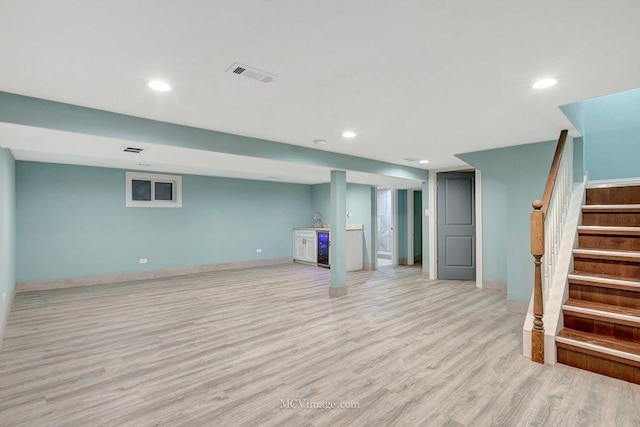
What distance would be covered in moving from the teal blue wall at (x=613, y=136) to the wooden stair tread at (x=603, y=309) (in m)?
2.67

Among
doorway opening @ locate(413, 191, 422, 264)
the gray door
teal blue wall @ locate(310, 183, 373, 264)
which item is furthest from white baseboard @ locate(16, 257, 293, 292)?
the gray door

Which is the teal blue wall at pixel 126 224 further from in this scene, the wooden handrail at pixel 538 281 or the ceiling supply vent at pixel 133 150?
the wooden handrail at pixel 538 281

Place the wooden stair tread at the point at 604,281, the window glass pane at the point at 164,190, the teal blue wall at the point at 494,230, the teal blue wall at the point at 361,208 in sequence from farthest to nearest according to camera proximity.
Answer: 1. the teal blue wall at the point at 361,208
2. the window glass pane at the point at 164,190
3. the teal blue wall at the point at 494,230
4. the wooden stair tread at the point at 604,281

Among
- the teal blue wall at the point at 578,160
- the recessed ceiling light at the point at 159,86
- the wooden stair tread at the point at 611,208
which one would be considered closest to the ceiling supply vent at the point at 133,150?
the recessed ceiling light at the point at 159,86

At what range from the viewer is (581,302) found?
10.0 ft

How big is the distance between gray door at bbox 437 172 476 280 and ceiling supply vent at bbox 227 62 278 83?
5.33 meters

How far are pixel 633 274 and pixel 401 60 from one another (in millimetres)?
3070

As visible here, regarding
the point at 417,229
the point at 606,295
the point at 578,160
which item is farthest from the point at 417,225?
the point at 606,295

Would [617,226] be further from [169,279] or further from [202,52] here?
[169,279]

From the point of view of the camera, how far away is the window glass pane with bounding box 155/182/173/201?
7296 mm

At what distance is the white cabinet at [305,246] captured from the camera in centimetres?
859

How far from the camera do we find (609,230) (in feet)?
10.8

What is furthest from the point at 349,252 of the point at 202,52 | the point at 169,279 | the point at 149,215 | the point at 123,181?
the point at 202,52

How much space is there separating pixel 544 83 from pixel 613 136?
3.33m
